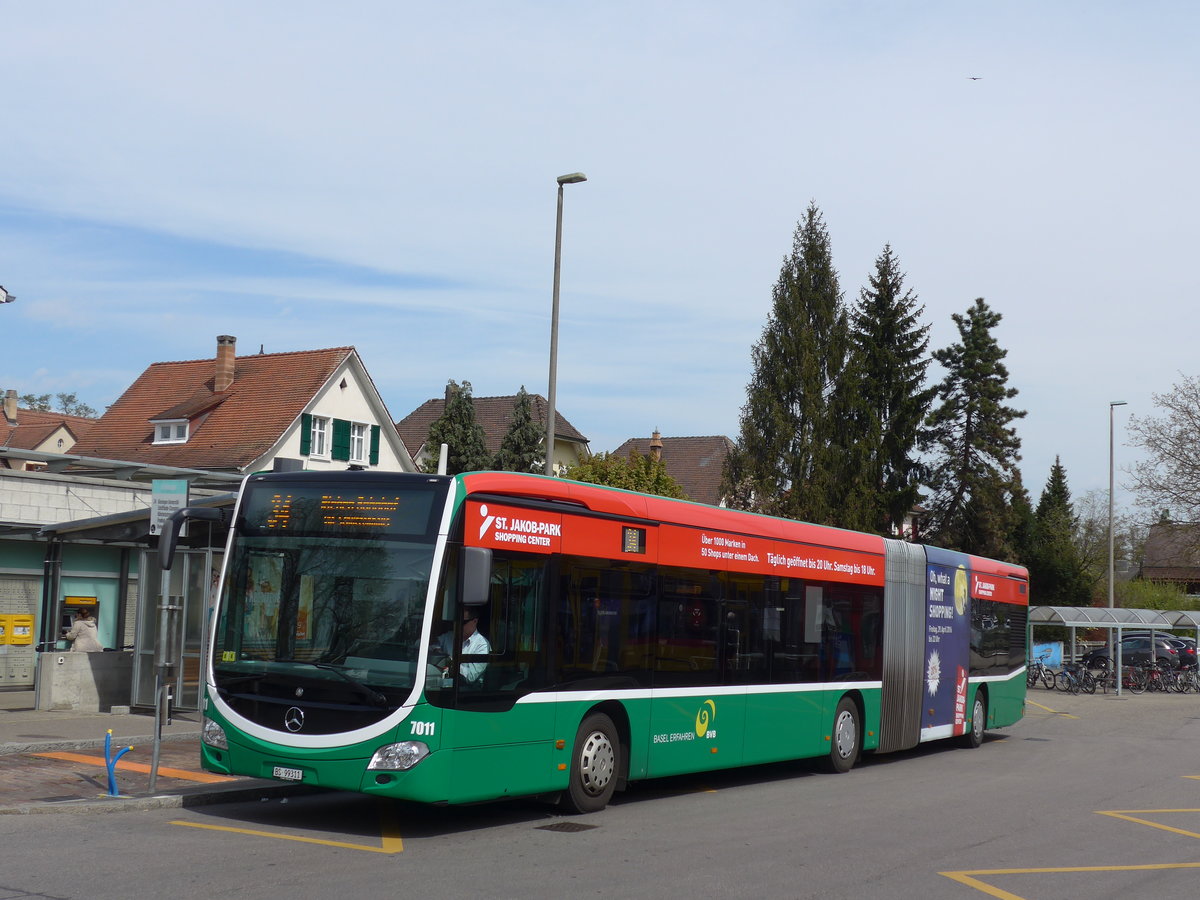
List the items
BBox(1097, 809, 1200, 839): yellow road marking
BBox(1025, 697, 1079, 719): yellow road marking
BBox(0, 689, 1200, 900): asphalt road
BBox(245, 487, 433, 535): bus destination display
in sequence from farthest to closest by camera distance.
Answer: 1. BBox(1025, 697, 1079, 719): yellow road marking
2. BBox(1097, 809, 1200, 839): yellow road marking
3. BBox(245, 487, 433, 535): bus destination display
4. BBox(0, 689, 1200, 900): asphalt road

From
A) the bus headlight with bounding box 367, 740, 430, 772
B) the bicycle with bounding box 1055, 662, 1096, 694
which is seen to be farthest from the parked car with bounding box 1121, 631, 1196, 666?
the bus headlight with bounding box 367, 740, 430, 772

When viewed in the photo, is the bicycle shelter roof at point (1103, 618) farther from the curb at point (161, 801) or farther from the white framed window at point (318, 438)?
the curb at point (161, 801)

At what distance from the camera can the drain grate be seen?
1108cm

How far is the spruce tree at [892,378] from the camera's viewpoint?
198ft

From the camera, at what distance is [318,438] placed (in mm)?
49969

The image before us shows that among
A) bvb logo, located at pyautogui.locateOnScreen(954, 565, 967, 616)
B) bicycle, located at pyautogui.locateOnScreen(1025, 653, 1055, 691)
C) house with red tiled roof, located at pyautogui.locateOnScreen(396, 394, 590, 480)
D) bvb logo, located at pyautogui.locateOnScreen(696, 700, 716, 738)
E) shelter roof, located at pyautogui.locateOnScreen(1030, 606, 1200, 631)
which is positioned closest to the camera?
bvb logo, located at pyautogui.locateOnScreen(696, 700, 716, 738)

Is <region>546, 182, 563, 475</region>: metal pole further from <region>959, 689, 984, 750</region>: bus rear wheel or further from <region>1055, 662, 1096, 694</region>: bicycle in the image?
<region>1055, 662, 1096, 694</region>: bicycle

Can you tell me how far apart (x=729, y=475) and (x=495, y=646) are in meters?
50.9

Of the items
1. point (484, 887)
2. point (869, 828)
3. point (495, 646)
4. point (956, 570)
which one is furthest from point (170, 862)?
point (956, 570)

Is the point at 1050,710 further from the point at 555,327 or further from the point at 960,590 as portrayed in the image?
the point at 555,327

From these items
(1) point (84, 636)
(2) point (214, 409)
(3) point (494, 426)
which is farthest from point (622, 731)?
(3) point (494, 426)

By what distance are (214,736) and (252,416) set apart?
1571 inches

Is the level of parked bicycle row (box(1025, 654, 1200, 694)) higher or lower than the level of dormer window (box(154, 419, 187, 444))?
lower

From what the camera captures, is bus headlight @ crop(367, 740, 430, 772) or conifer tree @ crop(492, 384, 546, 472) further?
conifer tree @ crop(492, 384, 546, 472)
